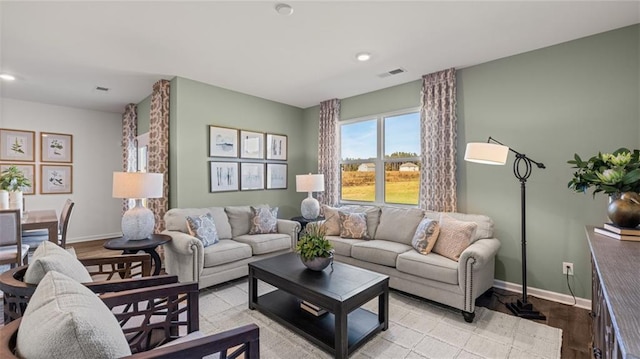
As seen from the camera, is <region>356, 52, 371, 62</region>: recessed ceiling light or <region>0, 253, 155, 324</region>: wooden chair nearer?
<region>0, 253, 155, 324</region>: wooden chair

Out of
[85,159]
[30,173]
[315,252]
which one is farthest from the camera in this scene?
[85,159]

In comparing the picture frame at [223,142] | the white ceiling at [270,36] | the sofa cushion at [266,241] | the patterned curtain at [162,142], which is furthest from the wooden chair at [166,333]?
the picture frame at [223,142]

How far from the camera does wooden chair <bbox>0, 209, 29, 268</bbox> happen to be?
273 cm

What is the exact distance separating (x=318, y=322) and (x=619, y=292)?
1937 mm

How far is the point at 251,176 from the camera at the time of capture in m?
4.84

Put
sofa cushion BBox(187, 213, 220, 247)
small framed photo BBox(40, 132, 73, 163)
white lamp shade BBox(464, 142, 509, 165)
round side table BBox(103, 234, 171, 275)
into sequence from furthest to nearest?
small framed photo BBox(40, 132, 73, 163)
sofa cushion BBox(187, 213, 220, 247)
round side table BBox(103, 234, 171, 275)
white lamp shade BBox(464, 142, 509, 165)

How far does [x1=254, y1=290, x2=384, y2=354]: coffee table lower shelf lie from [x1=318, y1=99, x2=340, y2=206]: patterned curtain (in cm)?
249

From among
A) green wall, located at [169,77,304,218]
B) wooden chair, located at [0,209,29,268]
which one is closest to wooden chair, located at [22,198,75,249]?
wooden chair, located at [0,209,29,268]

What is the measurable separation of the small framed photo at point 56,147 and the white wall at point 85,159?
0.20 feet

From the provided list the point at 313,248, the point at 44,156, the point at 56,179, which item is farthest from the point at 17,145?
the point at 313,248

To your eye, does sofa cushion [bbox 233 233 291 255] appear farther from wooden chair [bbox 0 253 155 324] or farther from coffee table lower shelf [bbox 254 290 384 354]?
wooden chair [bbox 0 253 155 324]

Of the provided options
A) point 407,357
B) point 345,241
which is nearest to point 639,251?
point 407,357

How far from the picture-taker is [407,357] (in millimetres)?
2076

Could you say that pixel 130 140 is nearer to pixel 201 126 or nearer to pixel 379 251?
pixel 201 126
